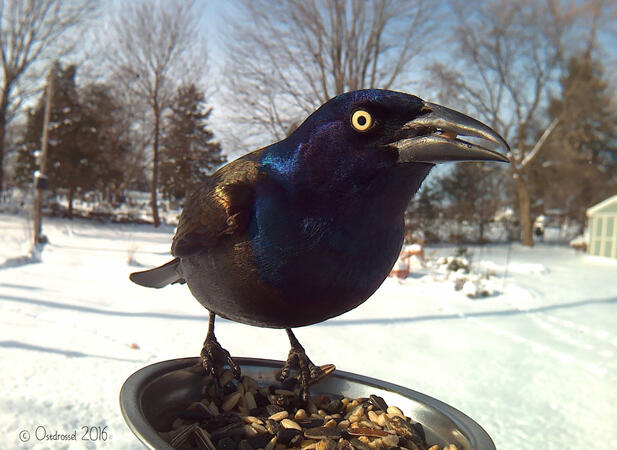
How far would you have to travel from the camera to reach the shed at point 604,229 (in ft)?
45.5

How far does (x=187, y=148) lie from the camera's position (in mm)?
20562

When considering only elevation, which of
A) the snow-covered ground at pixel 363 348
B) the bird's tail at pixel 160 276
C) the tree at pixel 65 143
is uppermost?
the tree at pixel 65 143

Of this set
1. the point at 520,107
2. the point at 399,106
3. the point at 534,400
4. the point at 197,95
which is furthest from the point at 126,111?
the point at 399,106

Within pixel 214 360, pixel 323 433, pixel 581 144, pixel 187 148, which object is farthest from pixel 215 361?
pixel 581 144

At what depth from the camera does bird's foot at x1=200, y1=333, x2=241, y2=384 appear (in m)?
1.15

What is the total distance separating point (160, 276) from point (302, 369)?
0.47 metres

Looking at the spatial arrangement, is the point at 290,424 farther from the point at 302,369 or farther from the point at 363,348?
the point at 363,348

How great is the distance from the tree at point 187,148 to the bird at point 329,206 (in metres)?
19.5

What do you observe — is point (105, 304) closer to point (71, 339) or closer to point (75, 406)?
point (71, 339)

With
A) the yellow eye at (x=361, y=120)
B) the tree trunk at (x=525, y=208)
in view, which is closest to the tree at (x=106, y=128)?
the tree trunk at (x=525, y=208)

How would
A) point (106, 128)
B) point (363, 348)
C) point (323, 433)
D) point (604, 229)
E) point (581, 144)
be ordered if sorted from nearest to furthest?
point (323, 433)
point (363, 348)
point (604, 229)
point (106, 128)
point (581, 144)

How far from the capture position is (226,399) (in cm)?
113

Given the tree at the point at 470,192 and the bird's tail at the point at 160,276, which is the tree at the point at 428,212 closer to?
the tree at the point at 470,192

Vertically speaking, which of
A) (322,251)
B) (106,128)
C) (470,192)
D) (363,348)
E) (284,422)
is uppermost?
(106,128)
